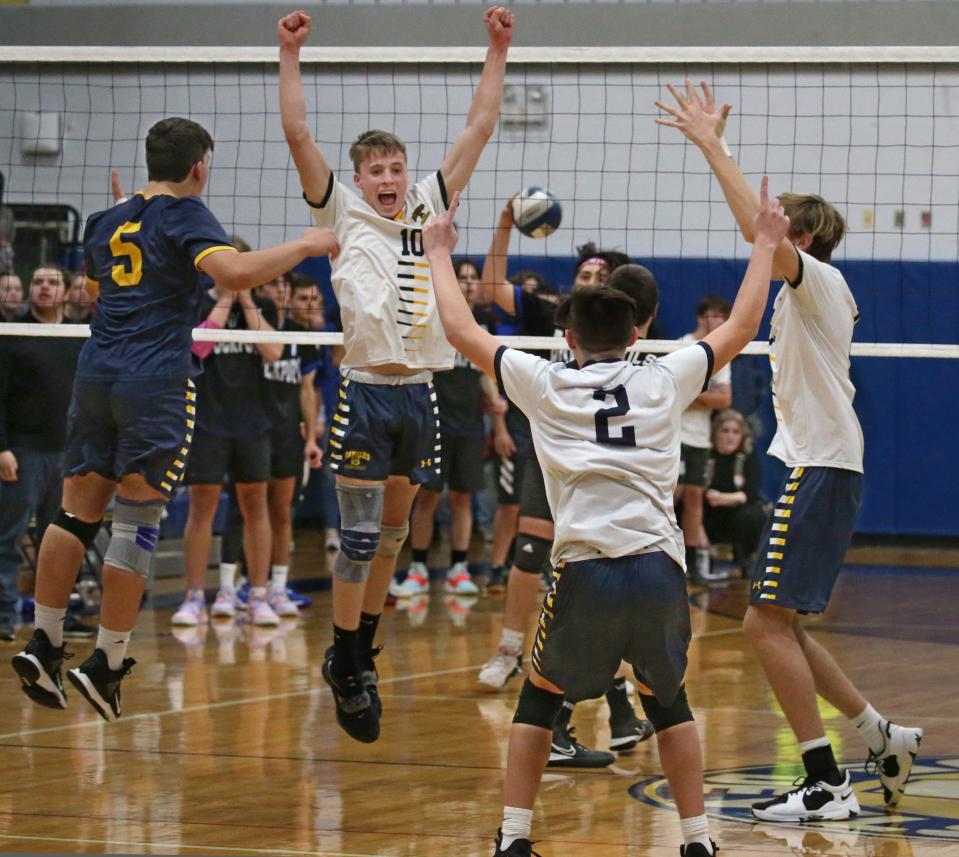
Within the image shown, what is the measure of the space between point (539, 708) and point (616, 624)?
0.36 m

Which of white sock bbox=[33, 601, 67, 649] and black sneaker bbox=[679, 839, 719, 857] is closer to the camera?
black sneaker bbox=[679, 839, 719, 857]

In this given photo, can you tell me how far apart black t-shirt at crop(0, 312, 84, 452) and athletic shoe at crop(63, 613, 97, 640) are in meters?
1.00

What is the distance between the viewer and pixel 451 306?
4461mm

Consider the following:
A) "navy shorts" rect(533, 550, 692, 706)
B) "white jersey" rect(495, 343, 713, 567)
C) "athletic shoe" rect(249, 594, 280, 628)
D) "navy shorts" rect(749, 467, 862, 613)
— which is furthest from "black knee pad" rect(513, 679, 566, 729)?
"athletic shoe" rect(249, 594, 280, 628)

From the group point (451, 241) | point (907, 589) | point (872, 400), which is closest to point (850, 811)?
point (451, 241)

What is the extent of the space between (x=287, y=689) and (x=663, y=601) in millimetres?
3723

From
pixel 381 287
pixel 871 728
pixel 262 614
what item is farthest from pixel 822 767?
pixel 262 614

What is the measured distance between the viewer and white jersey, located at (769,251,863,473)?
5324 mm

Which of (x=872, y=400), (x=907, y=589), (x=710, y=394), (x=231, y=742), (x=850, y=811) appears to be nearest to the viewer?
(x=850, y=811)

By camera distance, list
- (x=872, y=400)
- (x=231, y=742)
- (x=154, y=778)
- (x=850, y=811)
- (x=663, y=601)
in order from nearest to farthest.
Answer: (x=663, y=601)
(x=850, y=811)
(x=154, y=778)
(x=231, y=742)
(x=872, y=400)

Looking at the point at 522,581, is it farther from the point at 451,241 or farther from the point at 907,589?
the point at 907,589

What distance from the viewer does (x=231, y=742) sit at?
636cm

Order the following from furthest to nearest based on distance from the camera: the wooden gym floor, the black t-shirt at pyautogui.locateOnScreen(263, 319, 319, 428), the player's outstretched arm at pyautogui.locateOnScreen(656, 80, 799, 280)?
1. the black t-shirt at pyautogui.locateOnScreen(263, 319, 319, 428)
2. the player's outstretched arm at pyautogui.locateOnScreen(656, 80, 799, 280)
3. the wooden gym floor

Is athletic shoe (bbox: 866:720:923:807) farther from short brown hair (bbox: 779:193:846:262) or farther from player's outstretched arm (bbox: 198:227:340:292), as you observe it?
player's outstretched arm (bbox: 198:227:340:292)
